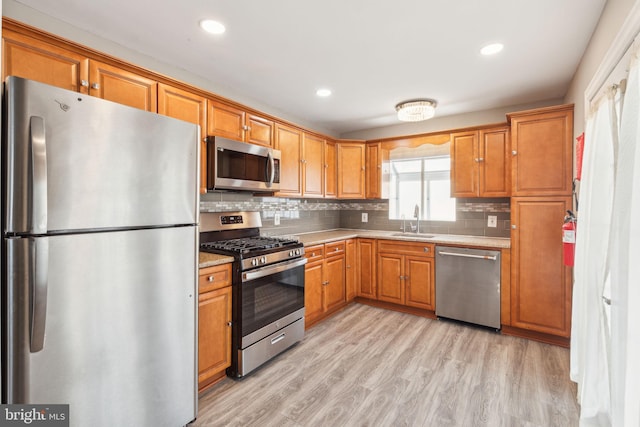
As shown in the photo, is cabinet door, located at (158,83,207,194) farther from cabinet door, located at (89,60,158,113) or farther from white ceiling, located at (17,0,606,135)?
white ceiling, located at (17,0,606,135)

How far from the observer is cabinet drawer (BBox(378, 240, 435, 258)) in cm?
338

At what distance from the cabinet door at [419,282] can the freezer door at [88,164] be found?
2.59 metres

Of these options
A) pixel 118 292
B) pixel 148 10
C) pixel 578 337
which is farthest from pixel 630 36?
pixel 118 292

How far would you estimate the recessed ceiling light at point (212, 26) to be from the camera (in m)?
1.89

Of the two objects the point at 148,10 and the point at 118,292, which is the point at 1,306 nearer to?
the point at 118,292

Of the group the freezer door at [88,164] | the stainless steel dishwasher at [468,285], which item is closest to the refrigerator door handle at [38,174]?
the freezer door at [88,164]

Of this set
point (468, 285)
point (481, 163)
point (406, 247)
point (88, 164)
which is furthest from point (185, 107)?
point (468, 285)

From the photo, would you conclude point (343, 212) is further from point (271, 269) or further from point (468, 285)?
point (271, 269)

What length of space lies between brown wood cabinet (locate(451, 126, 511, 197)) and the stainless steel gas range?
2.07 metres

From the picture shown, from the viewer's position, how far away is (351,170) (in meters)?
4.11

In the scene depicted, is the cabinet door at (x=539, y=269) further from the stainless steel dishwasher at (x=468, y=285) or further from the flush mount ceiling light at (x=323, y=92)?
the flush mount ceiling light at (x=323, y=92)

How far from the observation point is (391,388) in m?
2.14

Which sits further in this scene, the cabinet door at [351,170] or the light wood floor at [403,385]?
the cabinet door at [351,170]

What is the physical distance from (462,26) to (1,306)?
107 inches
